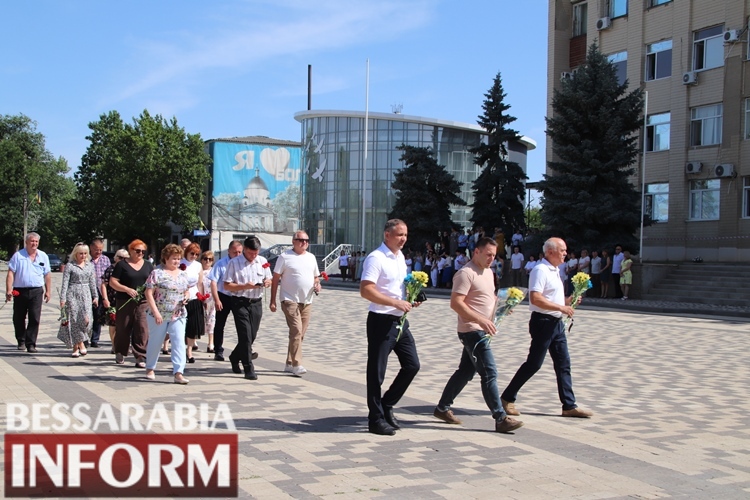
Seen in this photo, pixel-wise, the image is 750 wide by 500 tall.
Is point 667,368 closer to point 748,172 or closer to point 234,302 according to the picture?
point 234,302

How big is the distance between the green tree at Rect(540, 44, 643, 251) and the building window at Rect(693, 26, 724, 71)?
14.0 feet

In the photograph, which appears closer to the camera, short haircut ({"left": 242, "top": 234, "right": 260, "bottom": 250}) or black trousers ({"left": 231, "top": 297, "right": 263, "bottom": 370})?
black trousers ({"left": 231, "top": 297, "right": 263, "bottom": 370})

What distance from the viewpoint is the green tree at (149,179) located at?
61.4 m

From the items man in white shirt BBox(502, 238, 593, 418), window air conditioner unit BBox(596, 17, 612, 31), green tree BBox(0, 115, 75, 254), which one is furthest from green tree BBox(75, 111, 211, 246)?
man in white shirt BBox(502, 238, 593, 418)

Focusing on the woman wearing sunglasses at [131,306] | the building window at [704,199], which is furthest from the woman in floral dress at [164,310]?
the building window at [704,199]

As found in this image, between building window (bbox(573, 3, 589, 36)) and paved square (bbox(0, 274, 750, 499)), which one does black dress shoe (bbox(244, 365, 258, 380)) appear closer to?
paved square (bbox(0, 274, 750, 499))

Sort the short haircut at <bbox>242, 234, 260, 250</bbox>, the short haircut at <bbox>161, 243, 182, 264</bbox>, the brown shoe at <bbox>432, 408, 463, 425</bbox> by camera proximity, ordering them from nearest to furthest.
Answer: the brown shoe at <bbox>432, 408, 463, 425</bbox>
the short haircut at <bbox>161, 243, 182, 264</bbox>
the short haircut at <bbox>242, 234, 260, 250</bbox>

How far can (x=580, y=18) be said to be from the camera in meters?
40.3

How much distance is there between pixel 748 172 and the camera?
1254 inches

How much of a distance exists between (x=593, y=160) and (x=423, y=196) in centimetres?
1304

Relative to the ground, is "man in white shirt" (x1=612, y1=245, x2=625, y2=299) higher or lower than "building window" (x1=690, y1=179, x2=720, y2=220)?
lower

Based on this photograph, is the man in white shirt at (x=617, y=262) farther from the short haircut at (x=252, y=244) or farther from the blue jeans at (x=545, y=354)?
the blue jeans at (x=545, y=354)

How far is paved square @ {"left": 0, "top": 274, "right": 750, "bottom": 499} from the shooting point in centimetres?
563

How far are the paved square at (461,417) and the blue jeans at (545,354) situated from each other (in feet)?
0.94
